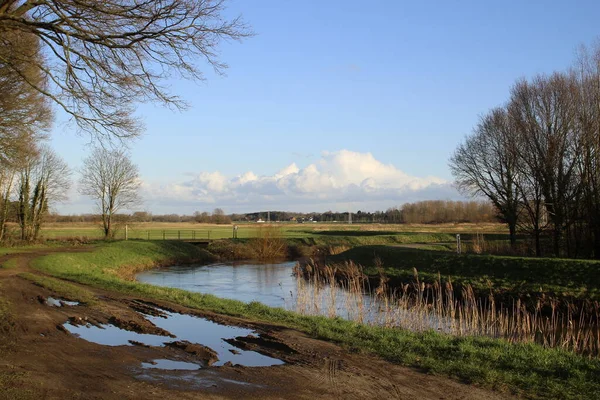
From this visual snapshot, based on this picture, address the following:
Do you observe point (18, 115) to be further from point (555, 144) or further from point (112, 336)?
point (555, 144)

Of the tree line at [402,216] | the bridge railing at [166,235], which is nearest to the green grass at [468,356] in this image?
the bridge railing at [166,235]

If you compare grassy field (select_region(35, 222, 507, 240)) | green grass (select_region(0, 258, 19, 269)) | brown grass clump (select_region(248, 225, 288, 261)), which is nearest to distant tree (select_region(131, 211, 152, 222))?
grassy field (select_region(35, 222, 507, 240))

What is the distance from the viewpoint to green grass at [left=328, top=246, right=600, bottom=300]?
65.9 ft

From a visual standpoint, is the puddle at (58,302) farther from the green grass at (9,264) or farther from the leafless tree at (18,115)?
the green grass at (9,264)

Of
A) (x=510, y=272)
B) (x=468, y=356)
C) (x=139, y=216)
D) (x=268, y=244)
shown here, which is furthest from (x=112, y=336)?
(x=139, y=216)

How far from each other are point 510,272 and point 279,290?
1015 cm

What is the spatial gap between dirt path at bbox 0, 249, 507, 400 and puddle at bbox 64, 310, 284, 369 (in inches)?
12.1

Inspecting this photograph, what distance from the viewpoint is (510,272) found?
22.9 m

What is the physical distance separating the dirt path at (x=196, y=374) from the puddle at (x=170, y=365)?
0.16 metres

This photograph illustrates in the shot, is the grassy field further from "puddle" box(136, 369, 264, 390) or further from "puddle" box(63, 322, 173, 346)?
"puddle" box(136, 369, 264, 390)

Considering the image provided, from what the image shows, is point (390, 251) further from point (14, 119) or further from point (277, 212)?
point (277, 212)

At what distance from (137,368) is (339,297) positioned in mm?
13508

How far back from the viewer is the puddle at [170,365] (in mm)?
7609

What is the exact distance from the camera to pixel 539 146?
2988 cm
